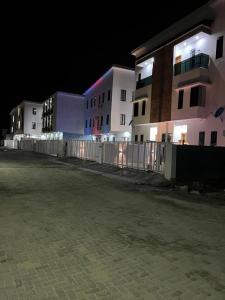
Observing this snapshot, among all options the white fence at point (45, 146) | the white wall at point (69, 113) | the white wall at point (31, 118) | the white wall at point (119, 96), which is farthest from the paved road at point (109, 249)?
the white wall at point (31, 118)

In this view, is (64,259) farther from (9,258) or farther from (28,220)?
(28,220)

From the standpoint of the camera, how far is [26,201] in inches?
367

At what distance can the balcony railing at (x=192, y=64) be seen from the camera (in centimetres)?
2195

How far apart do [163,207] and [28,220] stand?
4.22 metres

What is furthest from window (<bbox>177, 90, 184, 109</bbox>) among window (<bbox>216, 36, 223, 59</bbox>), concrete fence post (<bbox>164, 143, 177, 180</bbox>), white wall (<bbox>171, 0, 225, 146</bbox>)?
concrete fence post (<bbox>164, 143, 177, 180</bbox>)

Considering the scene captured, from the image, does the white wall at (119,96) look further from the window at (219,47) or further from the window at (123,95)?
the window at (219,47)

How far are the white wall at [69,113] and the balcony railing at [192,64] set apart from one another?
2942 cm

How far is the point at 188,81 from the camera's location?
900 inches

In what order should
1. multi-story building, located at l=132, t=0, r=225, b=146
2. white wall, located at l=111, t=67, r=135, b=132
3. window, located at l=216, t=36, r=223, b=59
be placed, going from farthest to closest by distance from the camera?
white wall, located at l=111, t=67, r=135, b=132 → multi-story building, located at l=132, t=0, r=225, b=146 → window, located at l=216, t=36, r=223, b=59

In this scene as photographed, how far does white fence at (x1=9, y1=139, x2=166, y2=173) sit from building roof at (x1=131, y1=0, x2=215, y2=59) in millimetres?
10818

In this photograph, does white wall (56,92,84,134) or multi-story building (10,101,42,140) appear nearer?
white wall (56,92,84,134)

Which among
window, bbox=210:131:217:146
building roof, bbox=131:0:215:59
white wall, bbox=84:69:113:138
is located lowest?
window, bbox=210:131:217:146

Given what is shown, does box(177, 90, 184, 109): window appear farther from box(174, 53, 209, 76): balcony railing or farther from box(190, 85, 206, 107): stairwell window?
box(190, 85, 206, 107): stairwell window

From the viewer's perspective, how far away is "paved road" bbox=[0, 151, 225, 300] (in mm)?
3889
